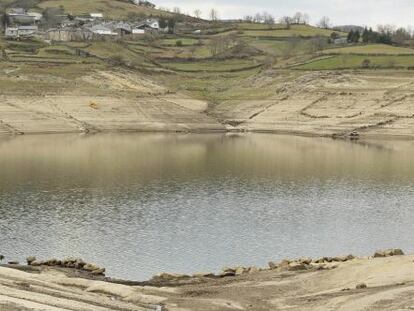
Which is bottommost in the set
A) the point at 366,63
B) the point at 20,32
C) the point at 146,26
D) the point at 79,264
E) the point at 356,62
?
the point at 79,264

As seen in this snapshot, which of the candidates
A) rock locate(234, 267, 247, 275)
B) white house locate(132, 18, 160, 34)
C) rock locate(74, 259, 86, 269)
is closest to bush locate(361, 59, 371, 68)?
white house locate(132, 18, 160, 34)

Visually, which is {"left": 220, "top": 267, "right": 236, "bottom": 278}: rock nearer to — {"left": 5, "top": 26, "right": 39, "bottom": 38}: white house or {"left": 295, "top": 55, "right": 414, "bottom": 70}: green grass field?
{"left": 295, "top": 55, "right": 414, "bottom": 70}: green grass field

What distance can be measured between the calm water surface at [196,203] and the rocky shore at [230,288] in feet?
12.1

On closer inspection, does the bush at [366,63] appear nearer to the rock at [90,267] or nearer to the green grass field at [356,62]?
the green grass field at [356,62]

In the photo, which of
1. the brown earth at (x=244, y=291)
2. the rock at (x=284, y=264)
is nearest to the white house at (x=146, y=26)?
the rock at (x=284, y=264)

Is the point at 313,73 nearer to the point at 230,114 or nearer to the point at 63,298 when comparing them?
the point at 230,114

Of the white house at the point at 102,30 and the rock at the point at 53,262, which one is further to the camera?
the white house at the point at 102,30

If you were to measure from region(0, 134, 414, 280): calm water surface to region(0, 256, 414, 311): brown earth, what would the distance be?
5453 mm

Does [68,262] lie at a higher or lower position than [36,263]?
higher

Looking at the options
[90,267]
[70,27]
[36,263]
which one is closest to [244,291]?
[90,267]

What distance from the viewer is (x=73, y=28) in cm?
16188

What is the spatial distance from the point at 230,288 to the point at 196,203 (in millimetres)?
22431

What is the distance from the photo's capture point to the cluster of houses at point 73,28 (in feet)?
508

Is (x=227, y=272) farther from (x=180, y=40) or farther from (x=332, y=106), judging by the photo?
(x=180, y=40)
